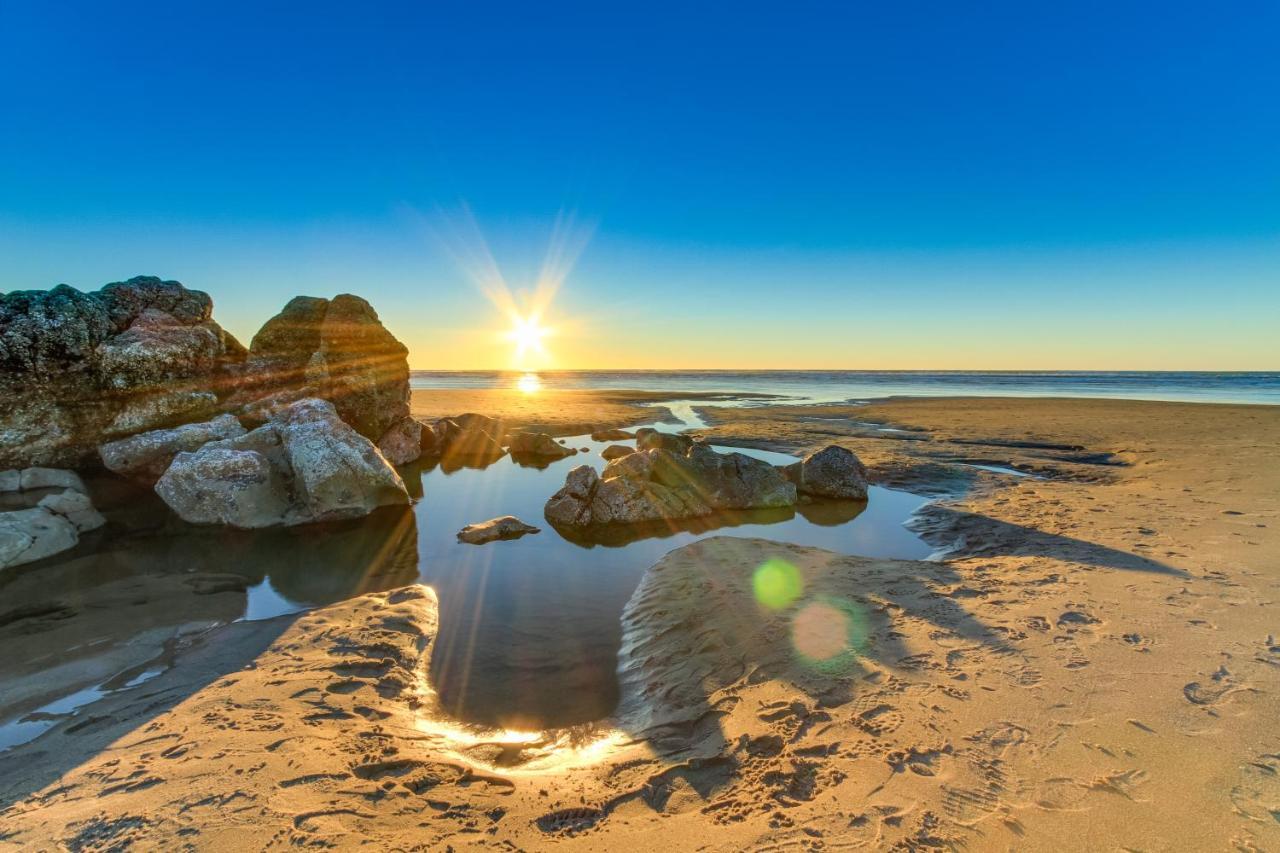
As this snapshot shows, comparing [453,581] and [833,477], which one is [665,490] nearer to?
[833,477]

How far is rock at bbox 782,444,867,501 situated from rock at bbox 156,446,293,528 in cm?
1255

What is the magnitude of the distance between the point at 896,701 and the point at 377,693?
5319 millimetres

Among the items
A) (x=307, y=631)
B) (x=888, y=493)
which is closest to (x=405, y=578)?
(x=307, y=631)

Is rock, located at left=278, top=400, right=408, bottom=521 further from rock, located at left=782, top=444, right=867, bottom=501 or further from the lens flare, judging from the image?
the lens flare

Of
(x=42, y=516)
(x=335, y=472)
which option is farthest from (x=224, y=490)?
(x=42, y=516)

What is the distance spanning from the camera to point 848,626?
646 cm

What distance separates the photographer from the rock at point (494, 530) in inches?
442

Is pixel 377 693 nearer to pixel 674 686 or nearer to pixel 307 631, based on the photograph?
pixel 307 631

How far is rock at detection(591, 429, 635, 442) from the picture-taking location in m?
24.7

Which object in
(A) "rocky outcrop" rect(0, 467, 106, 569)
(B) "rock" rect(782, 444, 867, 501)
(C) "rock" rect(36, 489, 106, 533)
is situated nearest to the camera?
(A) "rocky outcrop" rect(0, 467, 106, 569)

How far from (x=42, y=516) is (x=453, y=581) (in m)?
8.22

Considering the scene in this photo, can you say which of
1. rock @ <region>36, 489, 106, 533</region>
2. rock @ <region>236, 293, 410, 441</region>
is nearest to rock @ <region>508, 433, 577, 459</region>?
rock @ <region>236, 293, 410, 441</region>

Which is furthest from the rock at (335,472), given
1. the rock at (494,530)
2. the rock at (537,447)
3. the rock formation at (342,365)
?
the rock at (537,447)

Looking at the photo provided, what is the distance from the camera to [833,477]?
46.6 feet
